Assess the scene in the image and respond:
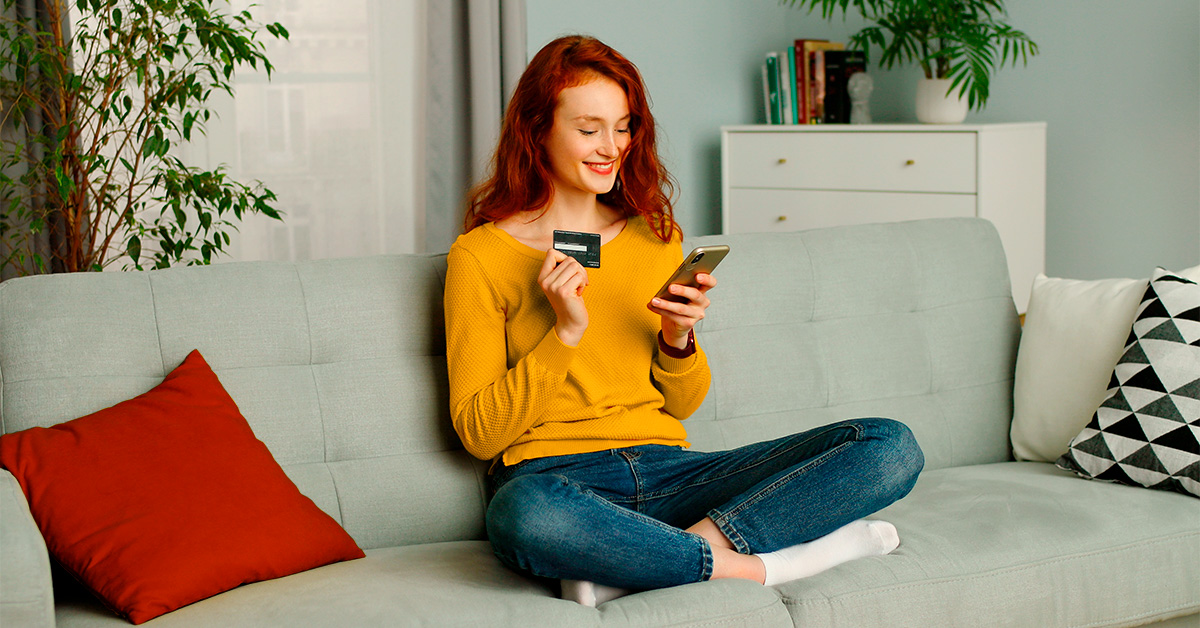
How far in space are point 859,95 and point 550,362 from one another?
2.44 meters

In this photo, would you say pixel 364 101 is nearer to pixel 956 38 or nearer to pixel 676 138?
pixel 676 138

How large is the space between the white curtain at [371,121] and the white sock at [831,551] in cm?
208

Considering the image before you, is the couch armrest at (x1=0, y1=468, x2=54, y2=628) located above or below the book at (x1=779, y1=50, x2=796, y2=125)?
below

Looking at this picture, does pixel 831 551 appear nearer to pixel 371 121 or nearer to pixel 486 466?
pixel 486 466

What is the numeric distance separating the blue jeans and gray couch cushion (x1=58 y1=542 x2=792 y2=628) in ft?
0.14

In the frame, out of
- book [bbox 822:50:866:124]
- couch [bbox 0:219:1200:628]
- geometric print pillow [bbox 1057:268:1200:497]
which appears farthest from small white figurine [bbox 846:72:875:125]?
geometric print pillow [bbox 1057:268:1200:497]

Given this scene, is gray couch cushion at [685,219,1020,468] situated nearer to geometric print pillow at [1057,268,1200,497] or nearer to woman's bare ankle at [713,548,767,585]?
geometric print pillow at [1057,268,1200,497]

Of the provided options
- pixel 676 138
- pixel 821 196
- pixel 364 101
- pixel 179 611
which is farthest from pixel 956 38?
pixel 179 611

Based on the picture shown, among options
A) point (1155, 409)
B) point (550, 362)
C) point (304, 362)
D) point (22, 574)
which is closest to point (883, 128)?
point (1155, 409)

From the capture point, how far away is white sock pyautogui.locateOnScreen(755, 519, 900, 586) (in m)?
1.44

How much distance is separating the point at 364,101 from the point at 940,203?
177cm

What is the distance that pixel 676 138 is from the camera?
4.00 m

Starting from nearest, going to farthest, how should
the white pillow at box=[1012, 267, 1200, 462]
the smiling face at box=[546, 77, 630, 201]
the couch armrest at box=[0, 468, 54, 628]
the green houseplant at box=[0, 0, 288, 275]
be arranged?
the couch armrest at box=[0, 468, 54, 628] < the smiling face at box=[546, 77, 630, 201] < the white pillow at box=[1012, 267, 1200, 462] < the green houseplant at box=[0, 0, 288, 275]

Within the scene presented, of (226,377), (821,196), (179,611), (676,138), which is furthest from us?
(676,138)
